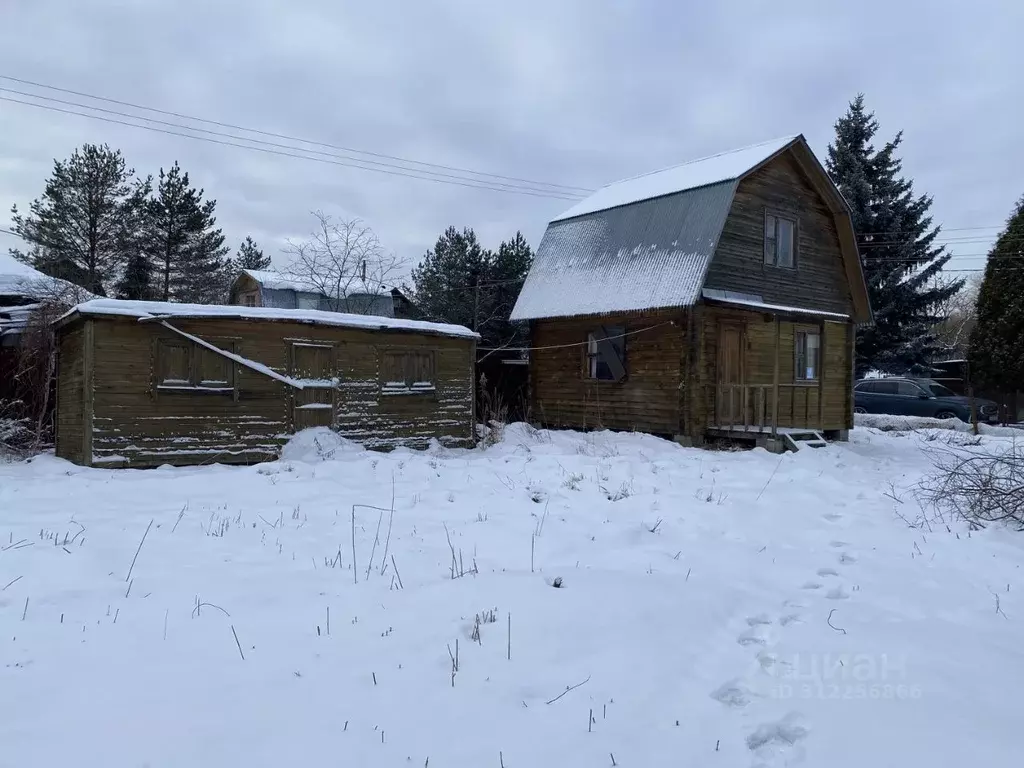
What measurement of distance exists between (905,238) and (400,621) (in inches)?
1203

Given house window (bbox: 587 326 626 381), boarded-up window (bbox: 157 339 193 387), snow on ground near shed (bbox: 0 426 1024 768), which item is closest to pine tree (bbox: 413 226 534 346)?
house window (bbox: 587 326 626 381)

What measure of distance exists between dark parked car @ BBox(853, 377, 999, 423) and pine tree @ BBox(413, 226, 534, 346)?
13108mm

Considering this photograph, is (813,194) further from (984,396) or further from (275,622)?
(275,622)

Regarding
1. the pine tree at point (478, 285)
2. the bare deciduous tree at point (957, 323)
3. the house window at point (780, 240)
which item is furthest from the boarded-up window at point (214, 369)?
the bare deciduous tree at point (957, 323)

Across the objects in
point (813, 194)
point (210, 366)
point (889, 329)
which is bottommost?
point (210, 366)

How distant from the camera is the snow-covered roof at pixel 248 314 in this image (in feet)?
33.9

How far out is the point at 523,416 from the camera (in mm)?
19172

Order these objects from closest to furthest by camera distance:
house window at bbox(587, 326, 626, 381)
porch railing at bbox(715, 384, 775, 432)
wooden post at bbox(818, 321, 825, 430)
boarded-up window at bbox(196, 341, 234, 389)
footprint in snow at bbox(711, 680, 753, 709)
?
footprint in snow at bbox(711, 680, 753, 709) → boarded-up window at bbox(196, 341, 234, 389) → porch railing at bbox(715, 384, 775, 432) → wooden post at bbox(818, 321, 825, 430) → house window at bbox(587, 326, 626, 381)

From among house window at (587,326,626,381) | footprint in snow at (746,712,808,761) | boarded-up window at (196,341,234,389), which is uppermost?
house window at (587,326,626,381)

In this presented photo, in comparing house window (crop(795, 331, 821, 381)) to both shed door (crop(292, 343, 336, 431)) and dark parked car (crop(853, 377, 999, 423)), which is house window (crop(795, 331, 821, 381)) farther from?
shed door (crop(292, 343, 336, 431))

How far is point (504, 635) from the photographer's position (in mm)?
3893

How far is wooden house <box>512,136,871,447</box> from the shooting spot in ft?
48.6

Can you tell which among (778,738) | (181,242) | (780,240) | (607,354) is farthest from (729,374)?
(181,242)

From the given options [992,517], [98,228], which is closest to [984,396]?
[992,517]
